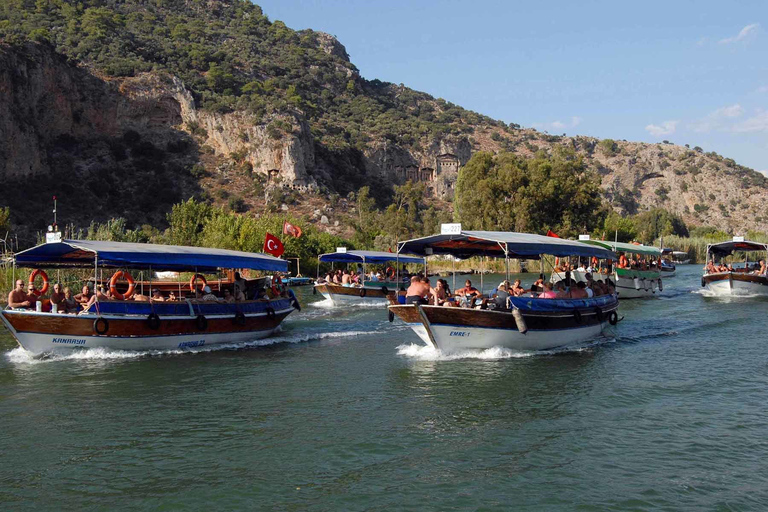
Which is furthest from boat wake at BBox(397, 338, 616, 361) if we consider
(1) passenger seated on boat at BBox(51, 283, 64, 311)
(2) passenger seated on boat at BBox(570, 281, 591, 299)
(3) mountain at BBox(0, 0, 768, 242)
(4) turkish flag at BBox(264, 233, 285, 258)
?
(3) mountain at BBox(0, 0, 768, 242)

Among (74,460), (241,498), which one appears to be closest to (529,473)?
(241,498)

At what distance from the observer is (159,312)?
20578 mm

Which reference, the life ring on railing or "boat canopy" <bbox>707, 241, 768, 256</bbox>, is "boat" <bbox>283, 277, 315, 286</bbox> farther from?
the life ring on railing

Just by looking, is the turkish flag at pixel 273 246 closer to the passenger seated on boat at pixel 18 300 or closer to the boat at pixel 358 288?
the boat at pixel 358 288

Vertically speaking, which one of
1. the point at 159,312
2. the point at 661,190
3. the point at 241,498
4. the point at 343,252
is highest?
the point at 661,190

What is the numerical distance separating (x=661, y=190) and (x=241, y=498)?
538ft

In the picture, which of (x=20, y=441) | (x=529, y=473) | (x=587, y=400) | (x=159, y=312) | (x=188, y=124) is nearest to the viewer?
(x=529, y=473)

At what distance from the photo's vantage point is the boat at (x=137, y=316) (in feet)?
62.9

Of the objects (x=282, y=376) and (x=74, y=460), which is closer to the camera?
(x=74, y=460)

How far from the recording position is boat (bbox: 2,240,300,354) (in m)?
19.2

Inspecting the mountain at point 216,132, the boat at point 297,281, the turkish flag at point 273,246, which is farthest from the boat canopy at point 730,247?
the mountain at point 216,132

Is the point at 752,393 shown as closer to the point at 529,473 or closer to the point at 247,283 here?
the point at 529,473

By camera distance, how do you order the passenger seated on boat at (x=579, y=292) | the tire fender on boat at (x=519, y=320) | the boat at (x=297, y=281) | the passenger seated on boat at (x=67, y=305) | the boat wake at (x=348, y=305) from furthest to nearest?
the boat at (x=297, y=281) → the boat wake at (x=348, y=305) → the passenger seated on boat at (x=579, y=292) → the passenger seated on boat at (x=67, y=305) → the tire fender on boat at (x=519, y=320)

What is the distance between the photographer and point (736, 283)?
39781mm
